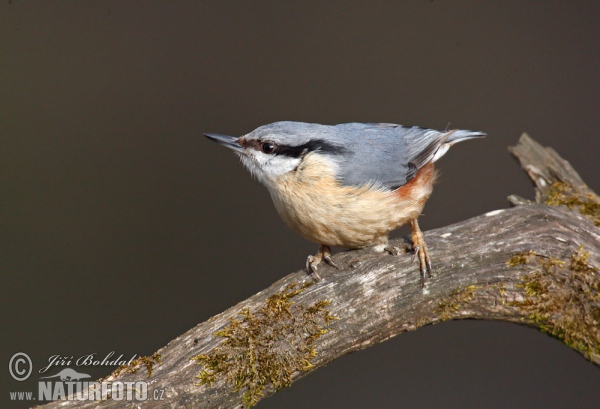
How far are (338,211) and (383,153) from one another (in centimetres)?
33

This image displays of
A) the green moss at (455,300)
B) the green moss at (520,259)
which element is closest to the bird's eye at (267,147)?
the green moss at (455,300)

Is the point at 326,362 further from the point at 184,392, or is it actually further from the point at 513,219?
the point at 513,219

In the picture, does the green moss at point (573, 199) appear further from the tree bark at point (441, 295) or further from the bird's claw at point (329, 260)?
the bird's claw at point (329, 260)

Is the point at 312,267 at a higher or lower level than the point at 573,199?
lower

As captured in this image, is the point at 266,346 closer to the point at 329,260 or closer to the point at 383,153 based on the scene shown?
the point at 329,260

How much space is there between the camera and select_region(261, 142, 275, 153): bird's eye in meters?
2.08

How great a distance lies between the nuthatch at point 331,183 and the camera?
204cm

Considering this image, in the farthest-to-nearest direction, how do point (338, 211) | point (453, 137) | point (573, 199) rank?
point (453, 137) → point (573, 199) → point (338, 211)

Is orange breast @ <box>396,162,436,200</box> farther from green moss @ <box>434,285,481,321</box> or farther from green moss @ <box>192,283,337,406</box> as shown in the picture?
green moss @ <box>192,283,337,406</box>

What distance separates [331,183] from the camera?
6.73 feet

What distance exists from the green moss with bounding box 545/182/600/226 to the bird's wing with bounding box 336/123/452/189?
0.54m

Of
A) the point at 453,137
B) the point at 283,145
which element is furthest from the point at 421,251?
the point at 453,137

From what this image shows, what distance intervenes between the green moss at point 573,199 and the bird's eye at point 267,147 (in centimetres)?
121

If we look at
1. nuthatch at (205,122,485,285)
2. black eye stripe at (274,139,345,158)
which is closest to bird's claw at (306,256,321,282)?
nuthatch at (205,122,485,285)
